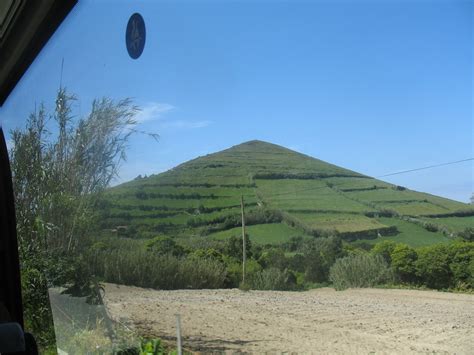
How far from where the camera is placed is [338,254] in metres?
2.42

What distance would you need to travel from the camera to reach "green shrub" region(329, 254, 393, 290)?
2.31 meters

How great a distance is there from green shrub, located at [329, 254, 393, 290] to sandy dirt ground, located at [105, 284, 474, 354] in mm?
60

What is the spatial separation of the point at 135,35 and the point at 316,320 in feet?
6.98

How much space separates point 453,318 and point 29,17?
10.6ft

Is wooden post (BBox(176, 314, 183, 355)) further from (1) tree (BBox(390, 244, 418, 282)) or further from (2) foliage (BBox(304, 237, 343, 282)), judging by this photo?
(1) tree (BBox(390, 244, 418, 282))

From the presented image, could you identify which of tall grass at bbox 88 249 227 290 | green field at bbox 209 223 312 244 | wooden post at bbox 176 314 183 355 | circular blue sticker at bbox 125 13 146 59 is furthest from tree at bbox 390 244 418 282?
circular blue sticker at bbox 125 13 146 59

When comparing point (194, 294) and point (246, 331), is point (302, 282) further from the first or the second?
point (194, 294)

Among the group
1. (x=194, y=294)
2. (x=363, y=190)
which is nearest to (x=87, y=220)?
(x=194, y=294)

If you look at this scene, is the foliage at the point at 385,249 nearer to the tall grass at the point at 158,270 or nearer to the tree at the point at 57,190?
the tall grass at the point at 158,270

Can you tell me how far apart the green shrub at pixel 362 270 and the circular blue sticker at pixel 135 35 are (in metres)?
1.96

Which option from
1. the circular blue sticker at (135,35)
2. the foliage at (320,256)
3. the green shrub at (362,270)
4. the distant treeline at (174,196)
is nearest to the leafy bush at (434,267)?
the green shrub at (362,270)

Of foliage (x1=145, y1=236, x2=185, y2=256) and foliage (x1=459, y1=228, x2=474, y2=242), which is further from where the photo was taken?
foliage (x1=145, y1=236, x2=185, y2=256)

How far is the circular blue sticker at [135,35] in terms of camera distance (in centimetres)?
350

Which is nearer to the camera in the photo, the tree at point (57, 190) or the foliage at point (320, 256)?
the foliage at point (320, 256)
